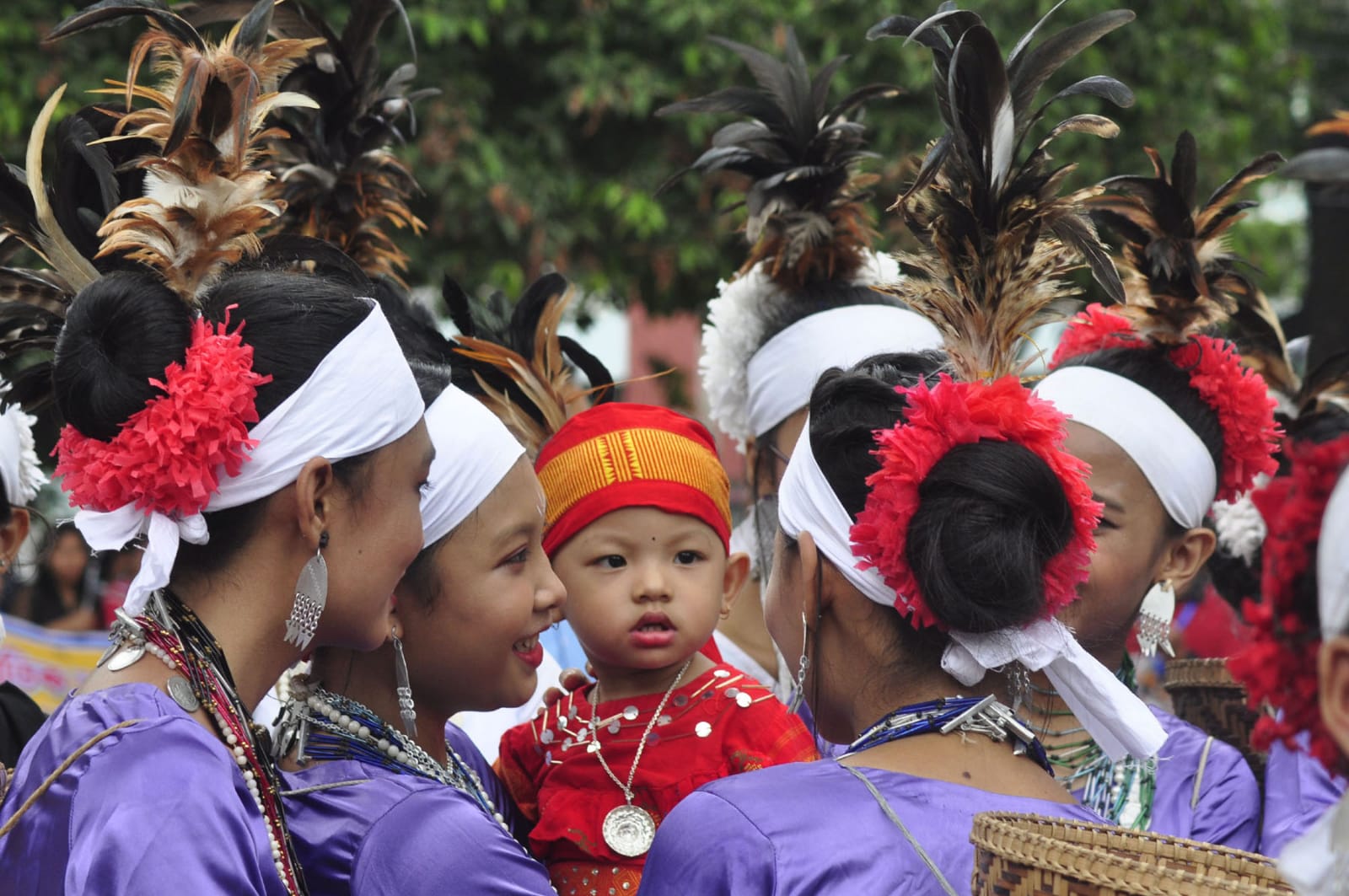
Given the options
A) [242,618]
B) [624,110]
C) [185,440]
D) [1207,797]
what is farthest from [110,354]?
[624,110]

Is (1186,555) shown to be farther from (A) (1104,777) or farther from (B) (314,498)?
(B) (314,498)

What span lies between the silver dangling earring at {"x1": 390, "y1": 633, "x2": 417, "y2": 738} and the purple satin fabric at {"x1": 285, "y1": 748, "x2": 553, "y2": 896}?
0.18m

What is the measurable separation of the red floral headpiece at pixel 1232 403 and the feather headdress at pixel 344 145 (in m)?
2.00

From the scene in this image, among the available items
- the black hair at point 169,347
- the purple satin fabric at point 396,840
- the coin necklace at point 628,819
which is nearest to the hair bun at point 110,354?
the black hair at point 169,347

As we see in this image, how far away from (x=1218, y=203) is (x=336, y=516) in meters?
2.35

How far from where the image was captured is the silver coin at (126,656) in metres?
2.44

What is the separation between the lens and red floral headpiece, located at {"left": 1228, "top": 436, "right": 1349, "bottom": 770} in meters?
1.50

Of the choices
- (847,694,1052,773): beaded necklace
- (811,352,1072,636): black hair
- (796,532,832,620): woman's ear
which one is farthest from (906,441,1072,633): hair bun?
(796,532,832,620): woman's ear

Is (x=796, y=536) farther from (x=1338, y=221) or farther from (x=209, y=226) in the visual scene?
(x=1338, y=221)

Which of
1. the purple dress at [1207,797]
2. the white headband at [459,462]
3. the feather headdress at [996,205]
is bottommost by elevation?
the purple dress at [1207,797]

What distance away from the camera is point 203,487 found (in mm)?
2461

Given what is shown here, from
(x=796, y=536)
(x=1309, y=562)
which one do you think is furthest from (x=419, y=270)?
(x=1309, y=562)

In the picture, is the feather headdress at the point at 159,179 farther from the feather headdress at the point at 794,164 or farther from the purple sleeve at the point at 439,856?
the feather headdress at the point at 794,164

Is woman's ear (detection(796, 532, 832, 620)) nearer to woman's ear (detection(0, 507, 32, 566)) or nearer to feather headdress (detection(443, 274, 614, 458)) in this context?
feather headdress (detection(443, 274, 614, 458))
